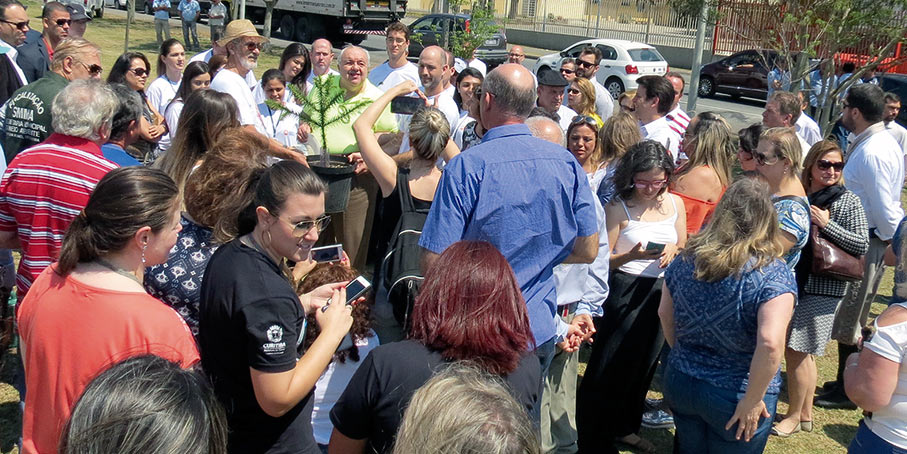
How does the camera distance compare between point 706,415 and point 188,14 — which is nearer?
point 706,415

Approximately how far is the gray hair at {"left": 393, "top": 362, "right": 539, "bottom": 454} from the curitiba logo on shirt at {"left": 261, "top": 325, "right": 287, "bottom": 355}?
2.40 feet

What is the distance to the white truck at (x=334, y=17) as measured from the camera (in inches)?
974

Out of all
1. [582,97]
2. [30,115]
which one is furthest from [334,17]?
[30,115]

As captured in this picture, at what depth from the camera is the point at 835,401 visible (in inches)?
201

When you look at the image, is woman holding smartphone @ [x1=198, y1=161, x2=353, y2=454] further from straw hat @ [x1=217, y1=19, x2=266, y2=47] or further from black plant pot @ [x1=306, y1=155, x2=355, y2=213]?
straw hat @ [x1=217, y1=19, x2=266, y2=47]

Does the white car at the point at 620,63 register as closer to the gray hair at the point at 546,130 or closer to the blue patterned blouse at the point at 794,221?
the blue patterned blouse at the point at 794,221

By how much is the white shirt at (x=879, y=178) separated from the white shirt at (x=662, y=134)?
128cm

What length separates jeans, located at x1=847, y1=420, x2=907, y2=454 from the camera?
2.83m

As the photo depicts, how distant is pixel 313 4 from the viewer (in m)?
25.1

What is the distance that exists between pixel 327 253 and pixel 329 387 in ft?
1.90

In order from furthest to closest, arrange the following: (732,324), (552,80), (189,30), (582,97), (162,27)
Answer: (189,30)
(162,27)
(582,97)
(552,80)
(732,324)

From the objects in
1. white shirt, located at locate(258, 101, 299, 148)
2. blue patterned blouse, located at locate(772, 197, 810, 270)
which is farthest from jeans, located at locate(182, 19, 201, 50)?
blue patterned blouse, located at locate(772, 197, 810, 270)

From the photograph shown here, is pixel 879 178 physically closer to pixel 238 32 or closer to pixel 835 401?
pixel 835 401

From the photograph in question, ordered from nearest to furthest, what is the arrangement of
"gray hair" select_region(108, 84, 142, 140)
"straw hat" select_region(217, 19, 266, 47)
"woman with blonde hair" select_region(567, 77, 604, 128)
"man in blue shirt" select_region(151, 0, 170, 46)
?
"gray hair" select_region(108, 84, 142, 140) < "straw hat" select_region(217, 19, 266, 47) < "woman with blonde hair" select_region(567, 77, 604, 128) < "man in blue shirt" select_region(151, 0, 170, 46)
